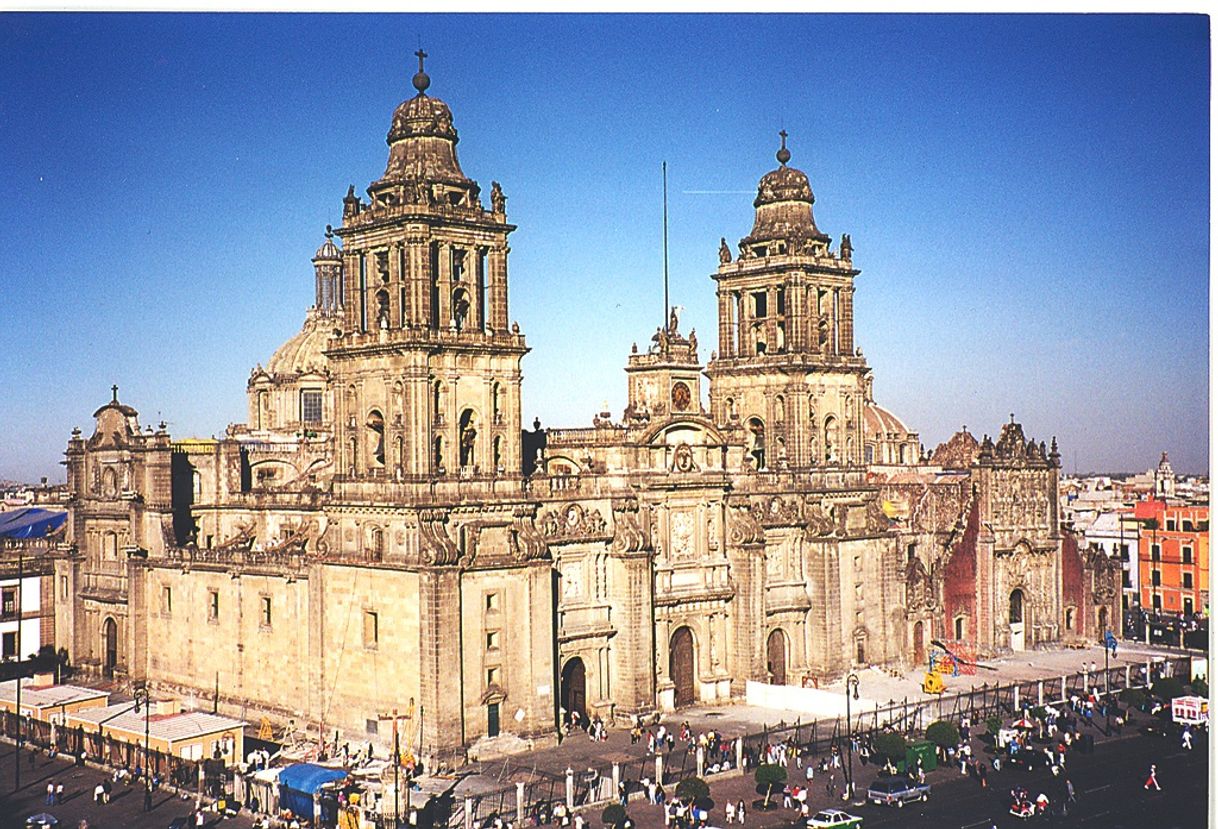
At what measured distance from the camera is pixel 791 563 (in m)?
78.3

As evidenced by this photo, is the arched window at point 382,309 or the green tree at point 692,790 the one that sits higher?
the arched window at point 382,309

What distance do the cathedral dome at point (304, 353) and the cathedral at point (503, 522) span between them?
0.22 metres

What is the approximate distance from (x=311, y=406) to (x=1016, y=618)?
130 feet

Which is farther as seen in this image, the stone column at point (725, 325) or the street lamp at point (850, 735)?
the stone column at point (725, 325)

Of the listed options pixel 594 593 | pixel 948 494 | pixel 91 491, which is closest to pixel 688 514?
pixel 594 593

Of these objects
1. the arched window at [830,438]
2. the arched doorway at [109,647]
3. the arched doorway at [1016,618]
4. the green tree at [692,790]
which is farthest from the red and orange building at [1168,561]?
the arched doorway at [109,647]

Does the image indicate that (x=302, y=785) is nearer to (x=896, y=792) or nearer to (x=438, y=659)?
(x=438, y=659)

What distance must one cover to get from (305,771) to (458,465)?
1303 cm

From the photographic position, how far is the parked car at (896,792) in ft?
190

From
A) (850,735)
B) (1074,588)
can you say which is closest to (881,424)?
(1074,588)

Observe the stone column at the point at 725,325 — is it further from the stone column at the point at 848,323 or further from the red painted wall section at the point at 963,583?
the red painted wall section at the point at 963,583

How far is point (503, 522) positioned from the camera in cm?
6412

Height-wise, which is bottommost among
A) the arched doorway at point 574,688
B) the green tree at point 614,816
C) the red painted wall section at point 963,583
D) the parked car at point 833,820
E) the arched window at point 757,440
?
the parked car at point 833,820

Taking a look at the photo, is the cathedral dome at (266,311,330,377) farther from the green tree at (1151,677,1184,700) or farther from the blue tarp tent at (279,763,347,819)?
the green tree at (1151,677,1184,700)
